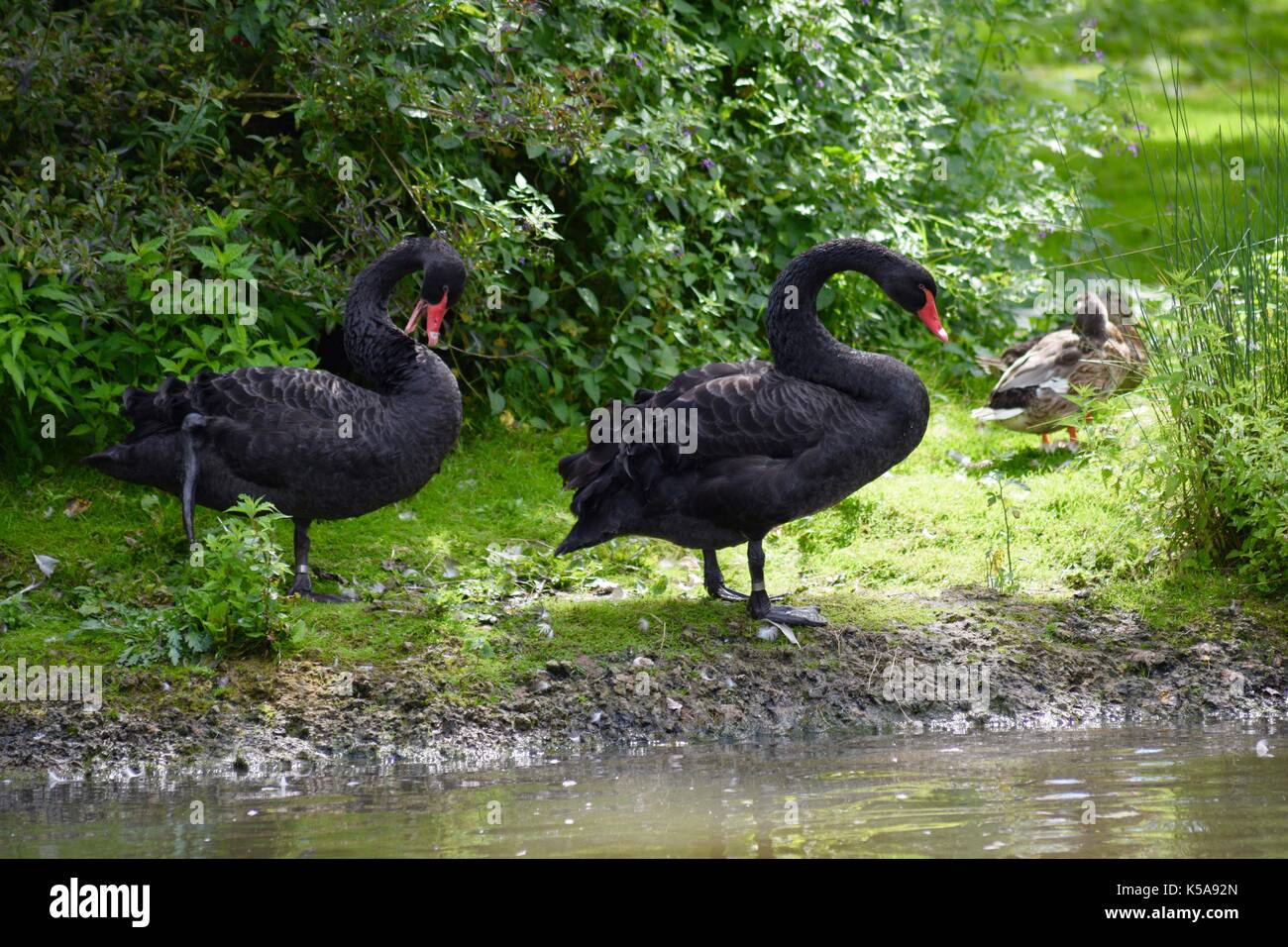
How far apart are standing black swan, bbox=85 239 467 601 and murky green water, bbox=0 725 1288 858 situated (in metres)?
1.52

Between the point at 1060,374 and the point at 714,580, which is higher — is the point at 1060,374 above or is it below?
above

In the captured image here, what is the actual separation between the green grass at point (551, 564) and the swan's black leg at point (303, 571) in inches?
5.1

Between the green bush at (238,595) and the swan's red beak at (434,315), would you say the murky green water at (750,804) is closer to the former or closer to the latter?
the green bush at (238,595)

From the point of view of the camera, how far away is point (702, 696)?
22.2 feet

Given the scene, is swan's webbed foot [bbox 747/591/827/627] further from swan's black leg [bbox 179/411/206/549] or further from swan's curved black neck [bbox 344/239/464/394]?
swan's black leg [bbox 179/411/206/549]

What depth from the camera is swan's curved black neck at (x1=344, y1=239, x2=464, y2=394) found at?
768cm

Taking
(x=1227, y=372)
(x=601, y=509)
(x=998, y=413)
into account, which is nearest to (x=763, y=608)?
(x=601, y=509)

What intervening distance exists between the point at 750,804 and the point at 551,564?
9.08ft

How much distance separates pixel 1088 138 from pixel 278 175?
20.2ft

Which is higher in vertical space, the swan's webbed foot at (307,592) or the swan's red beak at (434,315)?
the swan's red beak at (434,315)

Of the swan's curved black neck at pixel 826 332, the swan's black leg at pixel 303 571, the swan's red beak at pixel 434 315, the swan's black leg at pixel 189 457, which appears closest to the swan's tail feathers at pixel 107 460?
the swan's black leg at pixel 189 457

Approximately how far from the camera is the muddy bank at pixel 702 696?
6375mm

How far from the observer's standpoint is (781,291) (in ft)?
24.3

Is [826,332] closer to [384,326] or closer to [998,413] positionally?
[384,326]
